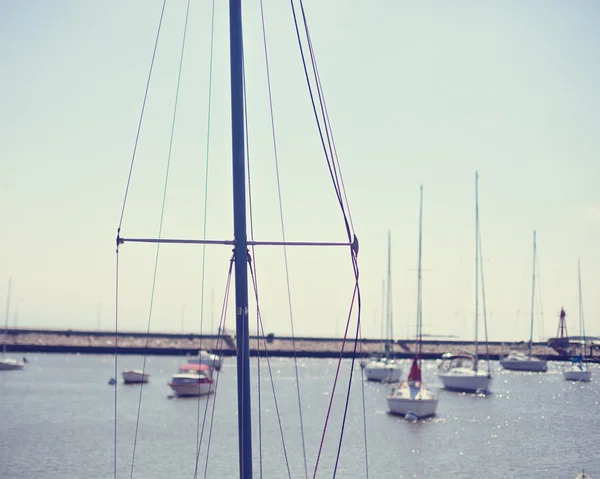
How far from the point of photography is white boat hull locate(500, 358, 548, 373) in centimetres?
9519

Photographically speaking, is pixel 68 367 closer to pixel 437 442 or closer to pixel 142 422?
pixel 142 422

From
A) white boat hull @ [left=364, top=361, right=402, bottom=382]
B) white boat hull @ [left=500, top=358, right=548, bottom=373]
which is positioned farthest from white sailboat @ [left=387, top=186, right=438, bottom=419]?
white boat hull @ [left=500, top=358, right=548, bottom=373]

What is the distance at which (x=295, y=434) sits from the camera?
142 ft

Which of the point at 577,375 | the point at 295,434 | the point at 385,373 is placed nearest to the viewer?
the point at 295,434

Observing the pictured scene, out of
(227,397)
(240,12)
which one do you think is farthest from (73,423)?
(240,12)

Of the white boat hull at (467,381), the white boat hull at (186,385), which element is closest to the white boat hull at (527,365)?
the white boat hull at (467,381)

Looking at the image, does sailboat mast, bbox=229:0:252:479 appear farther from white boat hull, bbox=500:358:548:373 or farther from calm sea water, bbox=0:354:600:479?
white boat hull, bbox=500:358:548:373

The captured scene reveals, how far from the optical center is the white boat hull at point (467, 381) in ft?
217

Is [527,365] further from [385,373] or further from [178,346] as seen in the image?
[178,346]

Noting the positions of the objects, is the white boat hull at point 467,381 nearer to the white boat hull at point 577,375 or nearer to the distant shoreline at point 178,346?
the white boat hull at point 577,375

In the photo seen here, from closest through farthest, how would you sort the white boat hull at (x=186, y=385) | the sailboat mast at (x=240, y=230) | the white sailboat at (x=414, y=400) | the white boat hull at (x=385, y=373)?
the sailboat mast at (x=240, y=230) → the white sailboat at (x=414, y=400) → the white boat hull at (x=186, y=385) → the white boat hull at (x=385, y=373)

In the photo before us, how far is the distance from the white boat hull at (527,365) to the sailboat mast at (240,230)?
294 ft

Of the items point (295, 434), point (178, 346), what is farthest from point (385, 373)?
point (178, 346)

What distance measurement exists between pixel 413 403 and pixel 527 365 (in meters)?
51.5
